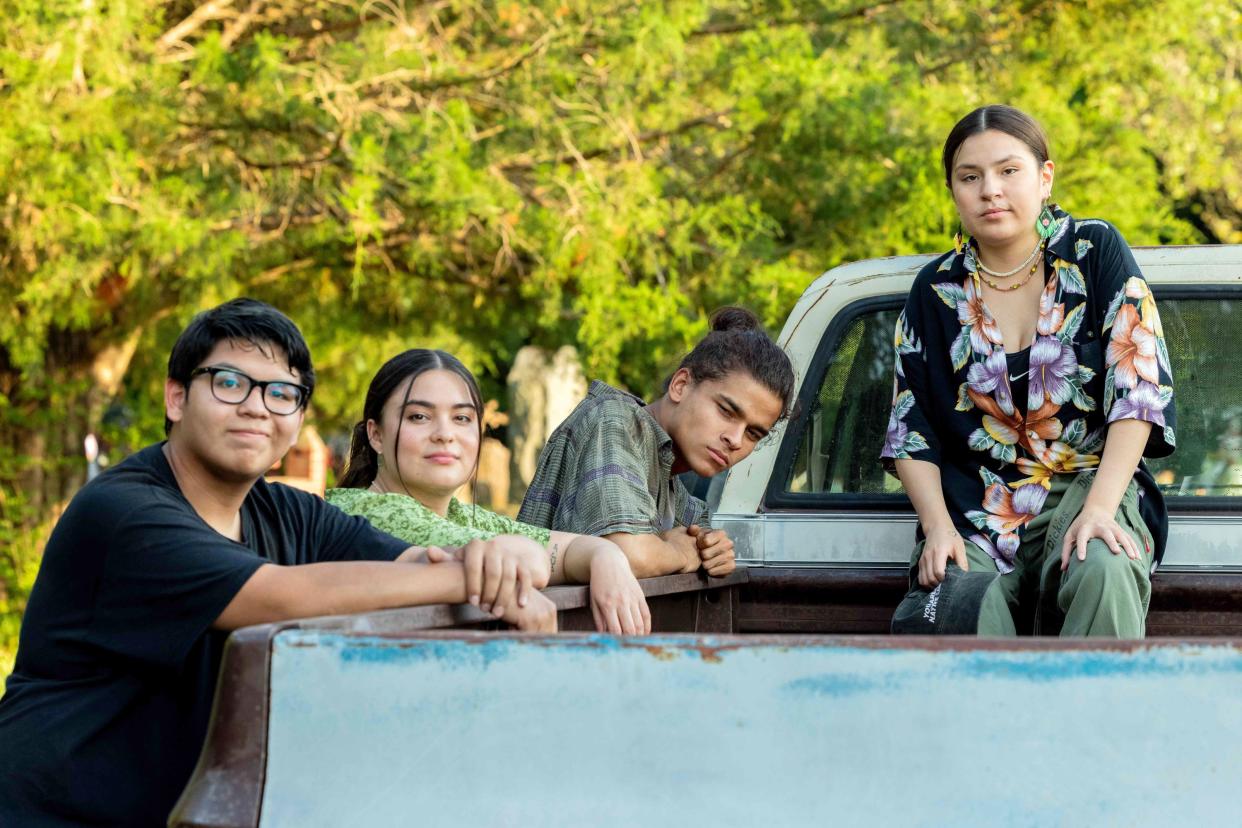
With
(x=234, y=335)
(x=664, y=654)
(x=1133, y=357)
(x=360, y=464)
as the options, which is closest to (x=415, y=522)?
(x=360, y=464)

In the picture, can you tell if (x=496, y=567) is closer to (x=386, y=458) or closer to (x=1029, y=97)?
(x=386, y=458)

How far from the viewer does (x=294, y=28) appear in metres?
8.71

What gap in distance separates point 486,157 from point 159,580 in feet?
19.8

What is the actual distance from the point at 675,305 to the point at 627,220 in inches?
19.8

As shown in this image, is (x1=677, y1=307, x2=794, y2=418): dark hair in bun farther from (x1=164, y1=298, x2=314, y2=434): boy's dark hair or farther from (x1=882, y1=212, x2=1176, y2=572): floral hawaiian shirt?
(x1=164, y1=298, x2=314, y2=434): boy's dark hair

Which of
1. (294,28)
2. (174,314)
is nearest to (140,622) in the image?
(294,28)

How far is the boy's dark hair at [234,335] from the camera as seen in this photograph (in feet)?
7.82

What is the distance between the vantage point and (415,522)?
9.51ft

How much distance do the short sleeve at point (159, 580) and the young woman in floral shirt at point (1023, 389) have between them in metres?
1.41

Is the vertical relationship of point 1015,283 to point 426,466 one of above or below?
above

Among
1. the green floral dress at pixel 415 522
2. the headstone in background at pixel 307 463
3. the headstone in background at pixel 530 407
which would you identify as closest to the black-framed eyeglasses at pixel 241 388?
the green floral dress at pixel 415 522

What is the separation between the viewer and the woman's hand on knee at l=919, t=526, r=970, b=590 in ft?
10.00

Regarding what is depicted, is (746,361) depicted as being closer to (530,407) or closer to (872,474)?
(872,474)

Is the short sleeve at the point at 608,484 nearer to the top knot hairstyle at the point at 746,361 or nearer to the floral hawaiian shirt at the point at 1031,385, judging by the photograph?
the top knot hairstyle at the point at 746,361
